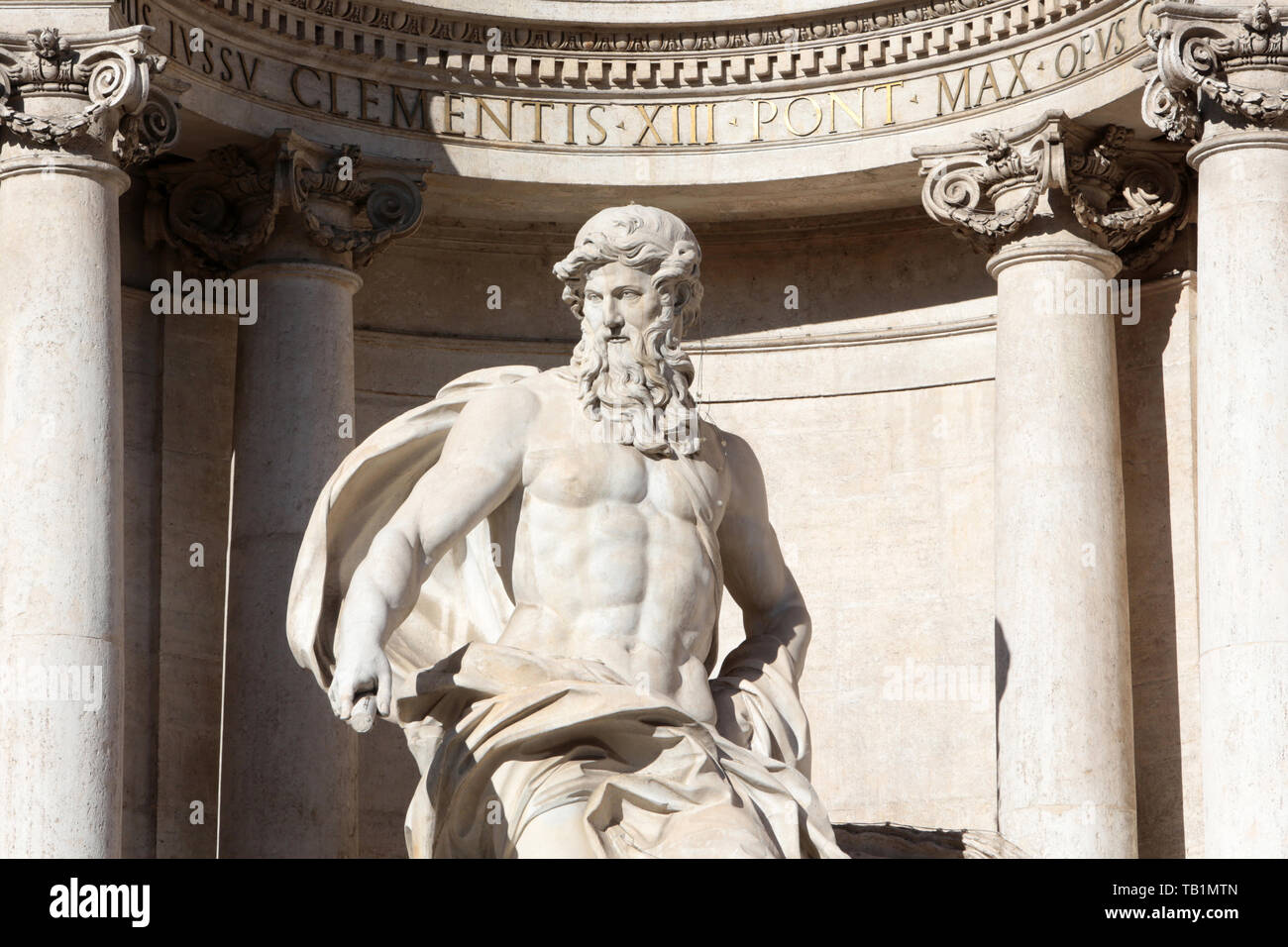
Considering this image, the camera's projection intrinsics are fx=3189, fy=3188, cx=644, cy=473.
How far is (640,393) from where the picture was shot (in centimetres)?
1434

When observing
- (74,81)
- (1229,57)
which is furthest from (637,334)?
(1229,57)

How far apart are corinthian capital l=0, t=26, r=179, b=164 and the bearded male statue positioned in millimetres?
3185

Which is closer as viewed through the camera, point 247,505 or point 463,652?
point 463,652

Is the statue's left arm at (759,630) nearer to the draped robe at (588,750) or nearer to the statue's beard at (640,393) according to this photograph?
the draped robe at (588,750)

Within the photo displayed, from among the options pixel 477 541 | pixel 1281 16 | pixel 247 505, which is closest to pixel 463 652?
pixel 477 541

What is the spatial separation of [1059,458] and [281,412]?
445 cm

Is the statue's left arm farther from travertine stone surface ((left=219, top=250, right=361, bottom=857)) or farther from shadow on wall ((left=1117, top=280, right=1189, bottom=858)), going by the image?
shadow on wall ((left=1117, top=280, right=1189, bottom=858))

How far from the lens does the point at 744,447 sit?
15.0m

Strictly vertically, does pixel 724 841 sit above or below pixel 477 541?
below
